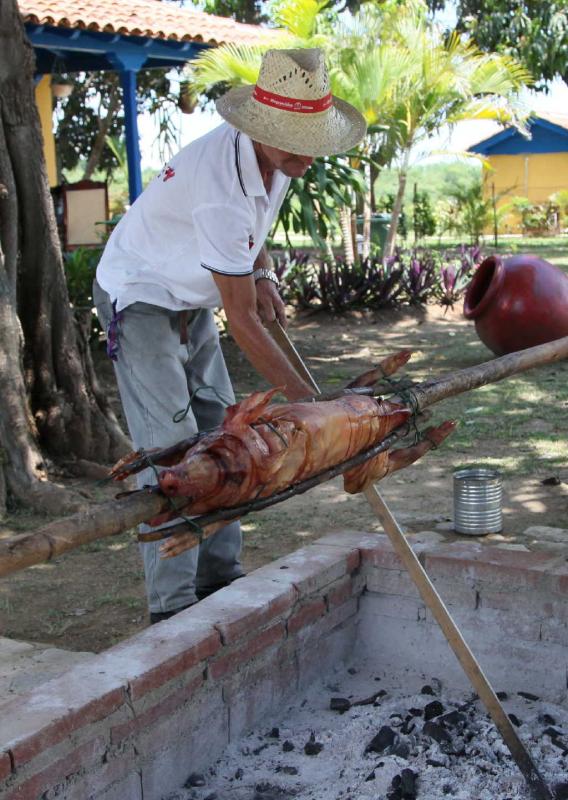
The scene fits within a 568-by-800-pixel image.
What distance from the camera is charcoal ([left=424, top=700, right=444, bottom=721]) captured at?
2926 mm

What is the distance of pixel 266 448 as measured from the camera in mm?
1939

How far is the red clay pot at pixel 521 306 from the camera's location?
8766 mm

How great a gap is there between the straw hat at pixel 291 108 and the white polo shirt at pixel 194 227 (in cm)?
12

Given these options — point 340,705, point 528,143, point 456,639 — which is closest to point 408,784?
point 456,639

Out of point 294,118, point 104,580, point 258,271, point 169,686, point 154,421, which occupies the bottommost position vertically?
point 104,580

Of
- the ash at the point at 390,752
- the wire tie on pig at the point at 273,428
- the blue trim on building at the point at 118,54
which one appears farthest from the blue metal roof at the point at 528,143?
the wire tie on pig at the point at 273,428

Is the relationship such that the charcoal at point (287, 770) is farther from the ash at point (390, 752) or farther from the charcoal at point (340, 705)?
the charcoal at point (340, 705)

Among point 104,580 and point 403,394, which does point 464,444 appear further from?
point 403,394

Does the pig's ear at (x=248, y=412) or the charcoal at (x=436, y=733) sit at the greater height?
the pig's ear at (x=248, y=412)

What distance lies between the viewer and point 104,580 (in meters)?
4.25

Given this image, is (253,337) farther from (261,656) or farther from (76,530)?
(76,530)

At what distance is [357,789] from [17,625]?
1.74 m

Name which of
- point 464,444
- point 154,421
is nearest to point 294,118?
point 154,421

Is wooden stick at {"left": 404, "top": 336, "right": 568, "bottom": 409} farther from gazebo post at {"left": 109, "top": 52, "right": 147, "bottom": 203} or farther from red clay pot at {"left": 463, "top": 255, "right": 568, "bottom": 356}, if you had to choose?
gazebo post at {"left": 109, "top": 52, "right": 147, "bottom": 203}
